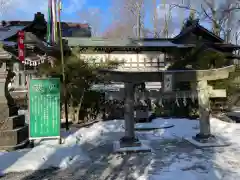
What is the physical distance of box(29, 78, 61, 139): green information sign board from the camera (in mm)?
7508

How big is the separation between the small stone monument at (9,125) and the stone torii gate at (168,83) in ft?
9.38

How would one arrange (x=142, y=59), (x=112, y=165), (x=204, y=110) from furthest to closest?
(x=142, y=59) < (x=204, y=110) < (x=112, y=165)

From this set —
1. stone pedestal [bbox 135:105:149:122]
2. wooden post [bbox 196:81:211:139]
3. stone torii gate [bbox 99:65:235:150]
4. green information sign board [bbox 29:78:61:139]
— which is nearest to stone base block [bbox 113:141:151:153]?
stone torii gate [bbox 99:65:235:150]

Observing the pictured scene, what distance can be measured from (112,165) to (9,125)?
3.29 meters

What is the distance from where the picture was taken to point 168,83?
7797 millimetres

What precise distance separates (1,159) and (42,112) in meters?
1.84

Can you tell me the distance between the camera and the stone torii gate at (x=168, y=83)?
7770 mm

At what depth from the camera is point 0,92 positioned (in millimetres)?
7781

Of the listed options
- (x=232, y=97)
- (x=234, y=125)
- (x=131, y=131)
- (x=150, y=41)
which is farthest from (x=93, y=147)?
(x=150, y=41)

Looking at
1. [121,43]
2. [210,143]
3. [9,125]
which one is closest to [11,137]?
[9,125]

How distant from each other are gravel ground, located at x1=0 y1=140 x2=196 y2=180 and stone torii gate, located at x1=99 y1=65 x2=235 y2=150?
2.18ft

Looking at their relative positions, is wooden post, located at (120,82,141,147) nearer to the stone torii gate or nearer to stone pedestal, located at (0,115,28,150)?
the stone torii gate

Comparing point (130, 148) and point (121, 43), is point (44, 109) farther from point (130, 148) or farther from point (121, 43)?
point (121, 43)

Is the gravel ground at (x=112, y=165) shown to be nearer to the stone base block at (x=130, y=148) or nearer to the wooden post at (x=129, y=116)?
the stone base block at (x=130, y=148)
